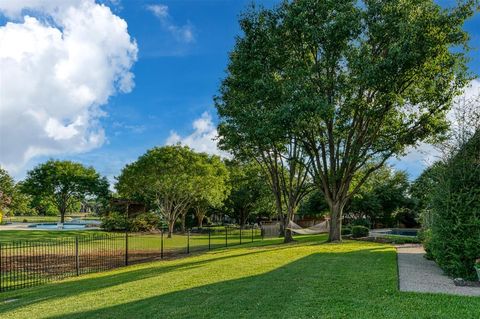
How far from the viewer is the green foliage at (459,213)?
340 inches

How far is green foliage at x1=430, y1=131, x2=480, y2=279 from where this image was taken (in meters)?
8.63

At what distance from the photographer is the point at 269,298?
6.70 meters

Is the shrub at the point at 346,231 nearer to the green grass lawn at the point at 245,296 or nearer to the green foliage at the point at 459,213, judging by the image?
the green grass lawn at the point at 245,296

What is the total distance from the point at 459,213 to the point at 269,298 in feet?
16.7

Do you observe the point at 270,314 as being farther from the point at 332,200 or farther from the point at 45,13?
the point at 332,200

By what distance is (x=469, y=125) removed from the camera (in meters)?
9.52

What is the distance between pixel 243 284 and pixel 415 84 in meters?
13.3

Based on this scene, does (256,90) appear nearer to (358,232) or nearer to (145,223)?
(358,232)

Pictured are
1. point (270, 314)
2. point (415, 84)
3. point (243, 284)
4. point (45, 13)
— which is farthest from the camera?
point (415, 84)

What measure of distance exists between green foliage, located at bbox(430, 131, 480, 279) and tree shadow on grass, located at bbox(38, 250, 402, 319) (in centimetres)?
145

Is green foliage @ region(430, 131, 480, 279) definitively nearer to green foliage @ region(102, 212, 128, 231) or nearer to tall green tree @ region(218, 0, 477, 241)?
tall green tree @ region(218, 0, 477, 241)

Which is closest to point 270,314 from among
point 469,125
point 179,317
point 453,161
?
point 179,317

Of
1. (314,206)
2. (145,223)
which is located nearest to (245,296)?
(145,223)

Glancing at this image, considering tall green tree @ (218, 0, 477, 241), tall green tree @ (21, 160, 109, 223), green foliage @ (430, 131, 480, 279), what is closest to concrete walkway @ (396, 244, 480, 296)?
green foliage @ (430, 131, 480, 279)
